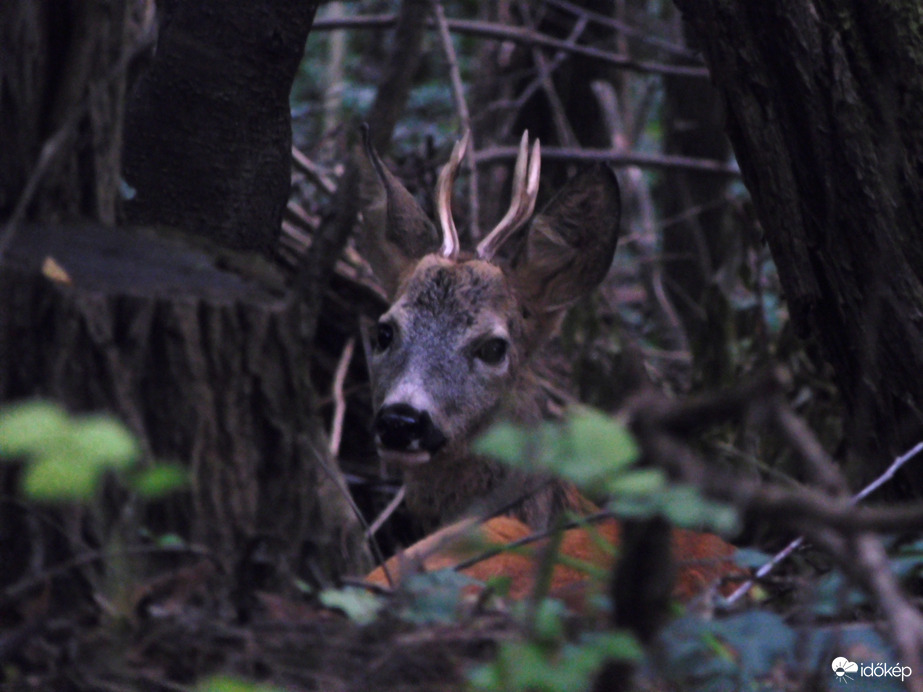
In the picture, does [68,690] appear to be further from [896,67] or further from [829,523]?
[896,67]

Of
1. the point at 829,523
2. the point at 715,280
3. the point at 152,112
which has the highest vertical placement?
the point at 152,112

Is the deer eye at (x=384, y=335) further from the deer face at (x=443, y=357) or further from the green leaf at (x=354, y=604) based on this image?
the green leaf at (x=354, y=604)

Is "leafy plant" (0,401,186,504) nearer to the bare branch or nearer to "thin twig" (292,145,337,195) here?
the bare branch

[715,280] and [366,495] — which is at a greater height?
[715,280]

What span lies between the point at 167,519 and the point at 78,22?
931 millimetres

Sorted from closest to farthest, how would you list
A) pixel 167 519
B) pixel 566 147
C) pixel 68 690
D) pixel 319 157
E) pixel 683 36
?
pixel 68 690, pixel 167 519, pixel 319 157, pixel 566 147, pixel 683 36

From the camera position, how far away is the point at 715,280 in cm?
643

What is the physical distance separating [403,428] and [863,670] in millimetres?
2225

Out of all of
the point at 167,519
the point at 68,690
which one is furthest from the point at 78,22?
the point at 68,690

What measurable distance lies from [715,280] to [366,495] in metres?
2.21

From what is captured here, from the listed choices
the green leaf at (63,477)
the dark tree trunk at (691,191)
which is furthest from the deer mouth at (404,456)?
the dark tree trunk at (691,191)

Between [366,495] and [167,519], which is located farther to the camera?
[366,495]

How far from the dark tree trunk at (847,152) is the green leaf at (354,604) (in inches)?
71.9

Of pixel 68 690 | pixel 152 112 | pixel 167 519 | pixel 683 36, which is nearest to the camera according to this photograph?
pixel 68 690
